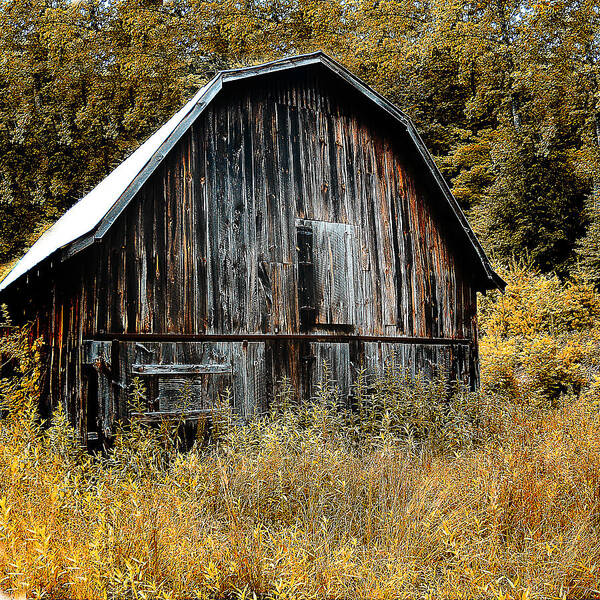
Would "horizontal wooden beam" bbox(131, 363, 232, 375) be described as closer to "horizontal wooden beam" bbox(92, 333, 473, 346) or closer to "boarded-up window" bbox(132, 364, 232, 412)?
"boarded-up window" bbox(132, 364, 232, 412)

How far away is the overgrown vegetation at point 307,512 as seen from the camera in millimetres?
4234

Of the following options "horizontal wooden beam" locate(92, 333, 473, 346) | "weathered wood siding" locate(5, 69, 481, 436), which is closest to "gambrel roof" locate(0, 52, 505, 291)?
"weathered wood siding" locate(5, 69, 481, 436)

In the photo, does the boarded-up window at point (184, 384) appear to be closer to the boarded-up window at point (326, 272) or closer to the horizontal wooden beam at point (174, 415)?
the horizontal wooden beam at point (174, 415)

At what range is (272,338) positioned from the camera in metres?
9.12

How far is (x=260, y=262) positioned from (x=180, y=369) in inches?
81.1

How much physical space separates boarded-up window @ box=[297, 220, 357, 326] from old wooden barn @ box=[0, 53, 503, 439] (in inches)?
0.9

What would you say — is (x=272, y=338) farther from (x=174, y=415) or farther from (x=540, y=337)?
(x=540, y=337)

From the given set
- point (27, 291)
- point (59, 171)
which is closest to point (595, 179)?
point (27, 291)

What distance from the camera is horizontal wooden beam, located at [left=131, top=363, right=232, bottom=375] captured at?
791 centimetres

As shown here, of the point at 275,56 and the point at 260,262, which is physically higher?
the point at 275,56

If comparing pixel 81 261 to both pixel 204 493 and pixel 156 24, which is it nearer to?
pixel 204 493

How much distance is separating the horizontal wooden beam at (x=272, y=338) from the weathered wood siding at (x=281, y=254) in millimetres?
43

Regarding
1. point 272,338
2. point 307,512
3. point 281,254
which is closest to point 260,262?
point 281,254

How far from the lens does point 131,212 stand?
320 inches
